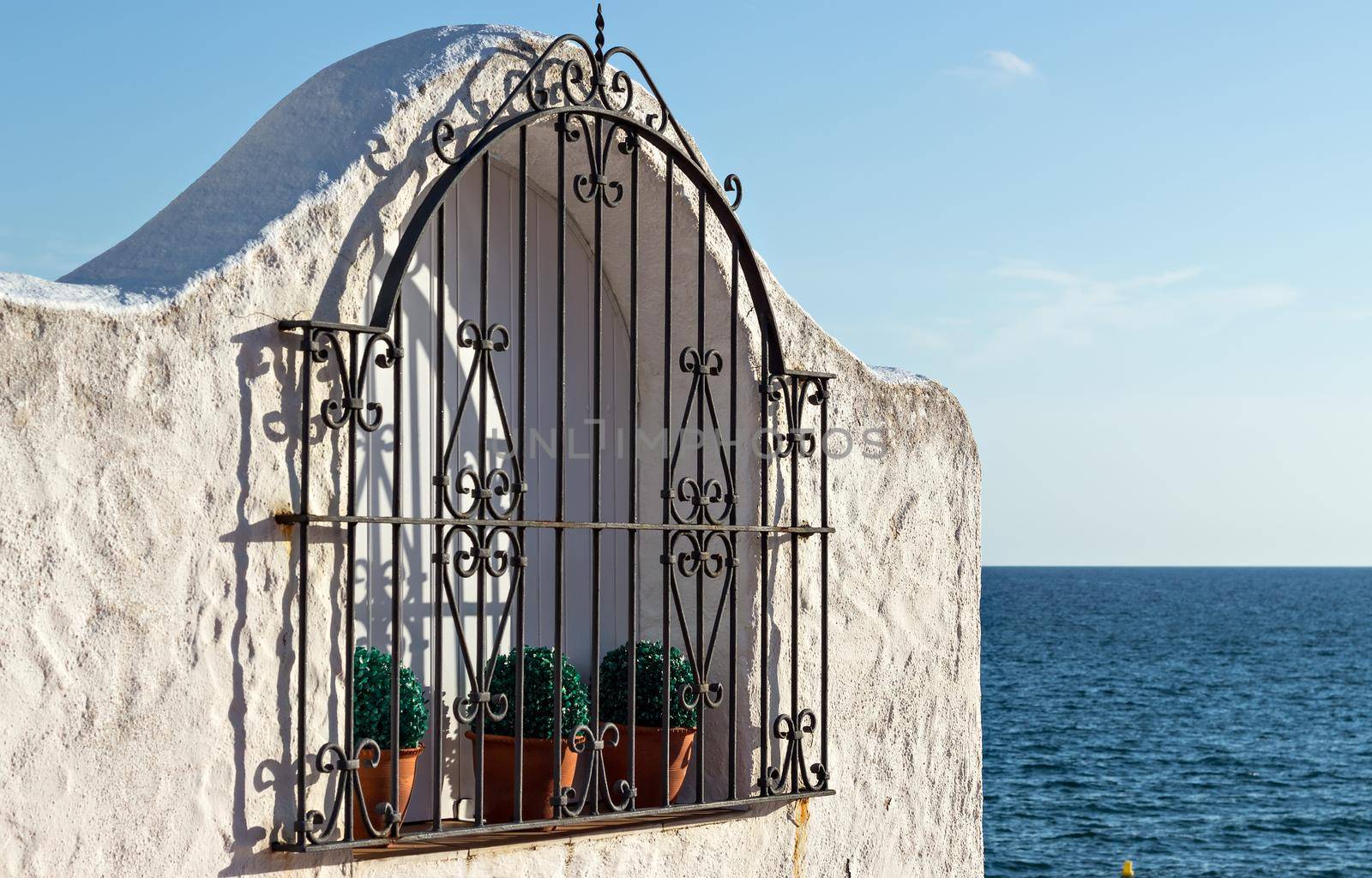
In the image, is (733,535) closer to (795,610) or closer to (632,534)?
(795,610)

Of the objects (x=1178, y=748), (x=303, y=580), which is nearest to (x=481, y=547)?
(x=303, y=580)

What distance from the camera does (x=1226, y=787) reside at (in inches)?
1266

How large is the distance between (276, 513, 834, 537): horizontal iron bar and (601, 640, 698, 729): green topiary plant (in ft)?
1.70

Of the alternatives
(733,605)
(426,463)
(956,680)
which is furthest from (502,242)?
(956,680)

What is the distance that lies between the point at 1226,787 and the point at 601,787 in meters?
31.6

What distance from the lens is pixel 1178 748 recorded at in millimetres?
37031

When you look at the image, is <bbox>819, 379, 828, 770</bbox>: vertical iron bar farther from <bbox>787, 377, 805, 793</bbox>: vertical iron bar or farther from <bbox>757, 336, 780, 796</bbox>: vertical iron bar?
<bbox>757, 336, 780, 796</bbox>: vertical iron bar

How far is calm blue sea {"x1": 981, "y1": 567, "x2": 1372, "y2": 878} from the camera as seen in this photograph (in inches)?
1018

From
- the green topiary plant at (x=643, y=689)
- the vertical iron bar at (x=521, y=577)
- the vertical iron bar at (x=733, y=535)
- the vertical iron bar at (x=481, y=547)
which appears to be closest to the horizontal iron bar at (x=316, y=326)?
the vertical iron bar at (x=481, y=547)

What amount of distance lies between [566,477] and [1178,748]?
36.0 metres

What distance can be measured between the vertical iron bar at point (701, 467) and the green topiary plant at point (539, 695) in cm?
38

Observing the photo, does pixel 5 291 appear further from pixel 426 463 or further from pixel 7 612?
pixel 426 463

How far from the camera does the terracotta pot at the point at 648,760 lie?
4.50 meters

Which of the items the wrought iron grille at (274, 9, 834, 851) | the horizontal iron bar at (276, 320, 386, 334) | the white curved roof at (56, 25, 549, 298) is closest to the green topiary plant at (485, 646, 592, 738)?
the wrought iron grille at (274, 9, 834, 851)
